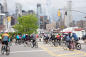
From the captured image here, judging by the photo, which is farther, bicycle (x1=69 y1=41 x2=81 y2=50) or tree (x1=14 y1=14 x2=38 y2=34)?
tree (x1=14 y1=14 x2=38 y2=34)

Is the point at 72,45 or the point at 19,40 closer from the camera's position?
the point at 72,45

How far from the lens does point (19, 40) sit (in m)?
28.1

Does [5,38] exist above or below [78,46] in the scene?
above

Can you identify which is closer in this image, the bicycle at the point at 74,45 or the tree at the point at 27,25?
the bicycle at the point at 74,45

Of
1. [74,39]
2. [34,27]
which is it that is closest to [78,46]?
[74,39]

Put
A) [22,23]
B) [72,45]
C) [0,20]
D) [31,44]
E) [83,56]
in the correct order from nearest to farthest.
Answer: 1. [83,56]
2. [72,45]
3. [31,44]
4. [22,23]
5. [0,20]

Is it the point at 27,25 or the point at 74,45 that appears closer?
the point at 74,45

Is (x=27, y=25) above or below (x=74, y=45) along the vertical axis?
above

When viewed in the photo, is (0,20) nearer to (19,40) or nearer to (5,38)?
(19,40)

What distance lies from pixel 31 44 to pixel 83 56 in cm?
972

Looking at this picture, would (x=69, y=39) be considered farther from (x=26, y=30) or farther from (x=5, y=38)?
(x=26, y=30)

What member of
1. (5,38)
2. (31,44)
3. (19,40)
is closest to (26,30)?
(19,40)

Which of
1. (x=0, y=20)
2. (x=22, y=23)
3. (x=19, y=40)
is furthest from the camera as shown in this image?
(x=0, y=20)

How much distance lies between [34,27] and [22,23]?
202 inches
